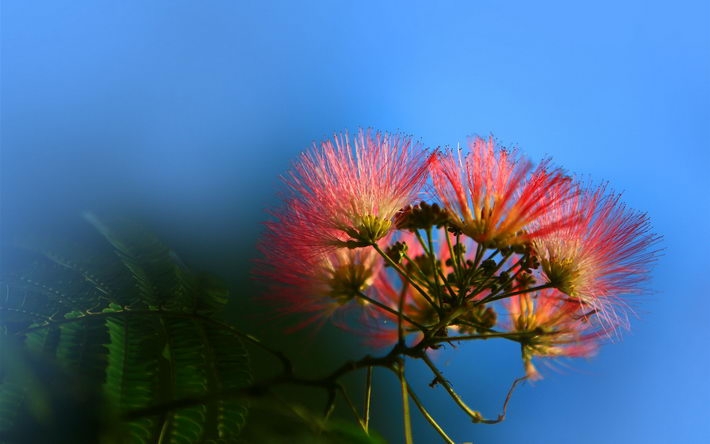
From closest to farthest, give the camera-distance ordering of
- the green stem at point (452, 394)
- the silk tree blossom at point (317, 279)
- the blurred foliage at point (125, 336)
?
the blurred foliage at point (125, 336)
the green stem at point (452, 394)
the silk tree blossom at point (317, 279)

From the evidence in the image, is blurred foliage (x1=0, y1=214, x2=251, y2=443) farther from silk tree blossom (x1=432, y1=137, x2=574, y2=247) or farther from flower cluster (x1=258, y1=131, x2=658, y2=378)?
silk tree blossom (x1=432, y1=137, x2=574, y2=247)

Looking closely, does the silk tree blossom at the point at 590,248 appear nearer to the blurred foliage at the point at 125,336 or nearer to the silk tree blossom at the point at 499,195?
the silk tree blossom at the point at 499,195

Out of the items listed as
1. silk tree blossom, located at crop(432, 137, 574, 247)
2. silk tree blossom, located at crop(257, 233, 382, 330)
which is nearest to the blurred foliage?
silk tree blossom, located at crop(257, 233, 382, 330)

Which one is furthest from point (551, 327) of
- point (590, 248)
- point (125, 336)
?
point (125, 336)

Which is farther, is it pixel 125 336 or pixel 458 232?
pixel 458 232

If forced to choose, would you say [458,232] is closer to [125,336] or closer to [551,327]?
[551,327]

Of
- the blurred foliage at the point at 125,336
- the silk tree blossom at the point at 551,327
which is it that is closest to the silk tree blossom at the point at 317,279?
the blurred foliage at the point at 125,336

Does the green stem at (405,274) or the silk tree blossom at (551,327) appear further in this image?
the silk tree blossom at (551,327)

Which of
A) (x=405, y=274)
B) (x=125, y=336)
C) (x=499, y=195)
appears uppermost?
(x=499, y=195)

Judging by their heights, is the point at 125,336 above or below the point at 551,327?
below
